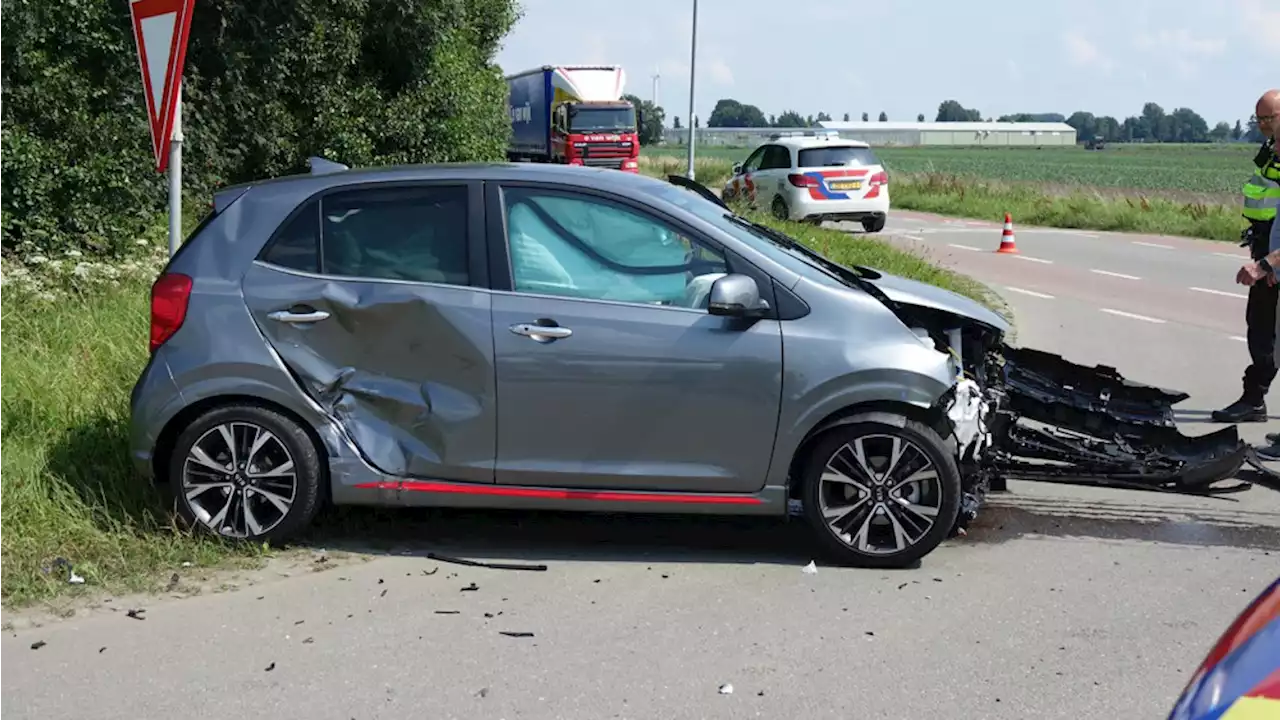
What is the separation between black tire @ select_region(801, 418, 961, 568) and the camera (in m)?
5.45

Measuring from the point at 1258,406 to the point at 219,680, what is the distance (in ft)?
23.3

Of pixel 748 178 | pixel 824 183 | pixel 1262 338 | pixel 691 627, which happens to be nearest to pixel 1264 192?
pixel 1262 338

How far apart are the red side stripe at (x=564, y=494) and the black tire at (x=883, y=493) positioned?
28cm

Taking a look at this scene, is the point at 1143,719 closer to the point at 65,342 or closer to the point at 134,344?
the point at 134,344

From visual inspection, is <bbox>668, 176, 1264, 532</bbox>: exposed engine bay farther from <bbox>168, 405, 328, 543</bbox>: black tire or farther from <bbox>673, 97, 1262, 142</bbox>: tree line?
<bbox>673, 97, 1262, 142</bbox>: tree line

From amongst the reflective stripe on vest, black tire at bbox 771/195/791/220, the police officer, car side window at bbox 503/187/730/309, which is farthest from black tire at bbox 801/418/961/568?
black tire at bbox 771/195/791/220

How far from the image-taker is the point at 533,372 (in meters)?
5.48

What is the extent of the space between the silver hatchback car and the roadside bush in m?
8.84

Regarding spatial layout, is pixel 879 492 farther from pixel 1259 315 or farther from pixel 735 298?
pixel 1259 315

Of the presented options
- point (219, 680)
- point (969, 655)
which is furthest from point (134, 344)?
point (969, 655)

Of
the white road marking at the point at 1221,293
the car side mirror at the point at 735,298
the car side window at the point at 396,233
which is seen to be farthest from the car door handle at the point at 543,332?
the white road marking at the point at 1221,293

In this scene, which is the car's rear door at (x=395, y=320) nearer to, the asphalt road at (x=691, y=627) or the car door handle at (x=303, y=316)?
the car door handle at (x=303, y=316)

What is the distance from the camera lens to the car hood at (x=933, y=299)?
5.87 m

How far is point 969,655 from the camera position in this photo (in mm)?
4617
